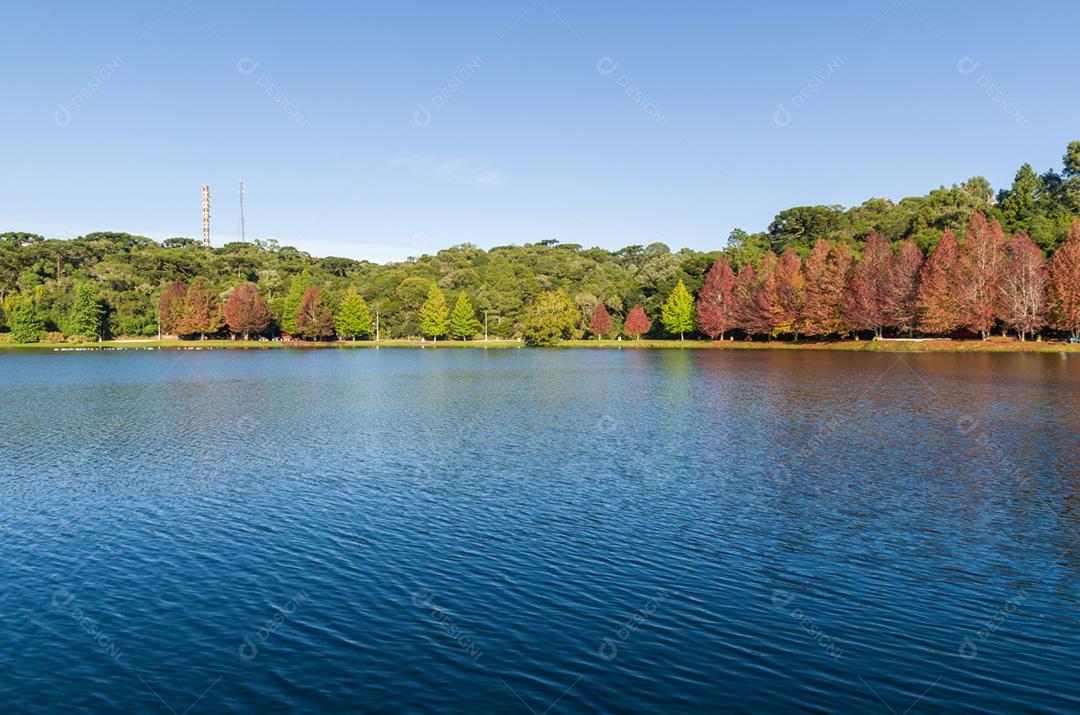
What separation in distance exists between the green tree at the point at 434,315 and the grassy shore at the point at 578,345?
3482 millimetres

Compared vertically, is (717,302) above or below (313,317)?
above

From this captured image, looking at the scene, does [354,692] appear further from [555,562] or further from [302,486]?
[302,486]

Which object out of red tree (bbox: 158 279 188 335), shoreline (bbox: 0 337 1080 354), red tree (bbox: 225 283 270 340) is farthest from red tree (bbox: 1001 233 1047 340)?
red tree (bbox: 158 279 188 335)

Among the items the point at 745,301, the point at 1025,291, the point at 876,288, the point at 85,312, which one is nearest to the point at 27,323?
the point at 85,312

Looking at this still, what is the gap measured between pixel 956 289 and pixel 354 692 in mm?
135653

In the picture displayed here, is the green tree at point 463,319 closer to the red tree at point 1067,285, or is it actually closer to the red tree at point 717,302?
the red tree at point 717,302

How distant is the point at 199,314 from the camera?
18775cm

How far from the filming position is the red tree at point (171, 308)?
7490 inches

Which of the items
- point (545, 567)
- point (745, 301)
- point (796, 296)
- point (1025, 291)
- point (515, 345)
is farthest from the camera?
point (515, 345)

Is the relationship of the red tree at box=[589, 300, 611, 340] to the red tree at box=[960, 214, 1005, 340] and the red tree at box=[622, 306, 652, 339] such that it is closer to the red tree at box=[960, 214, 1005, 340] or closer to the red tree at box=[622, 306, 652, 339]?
the red tree at box=[622, 306, 652, 339]

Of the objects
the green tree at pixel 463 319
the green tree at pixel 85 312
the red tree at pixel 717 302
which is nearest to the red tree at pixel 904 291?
the red tree at pixel 717 302

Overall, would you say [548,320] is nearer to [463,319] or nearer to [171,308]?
[463,319]

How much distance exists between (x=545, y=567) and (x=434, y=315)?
171109mm

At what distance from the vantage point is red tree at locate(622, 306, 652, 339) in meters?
184
